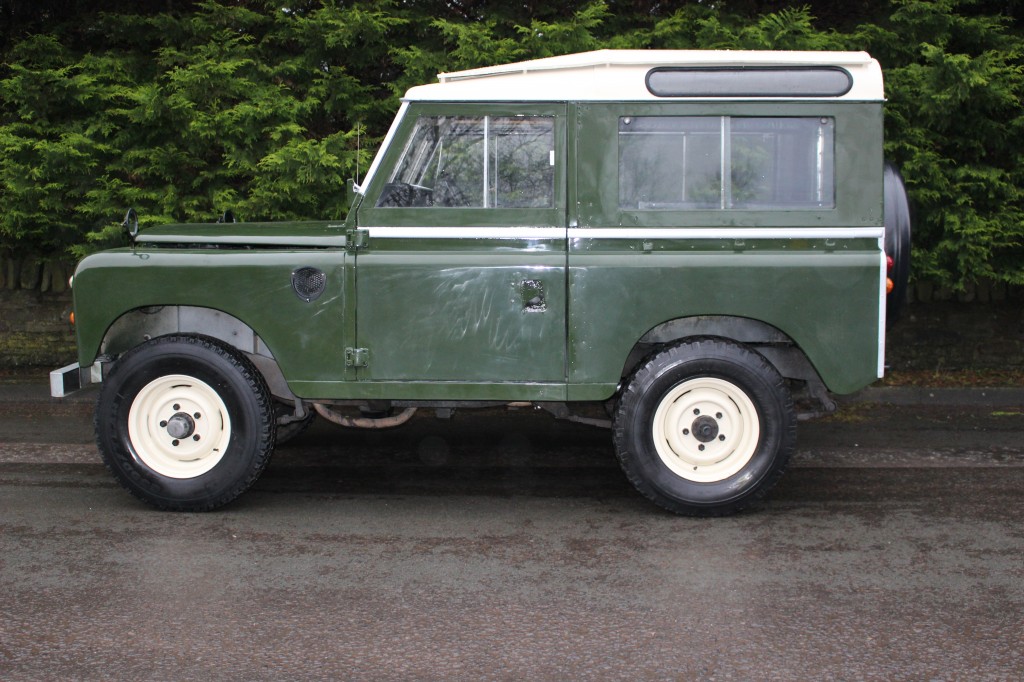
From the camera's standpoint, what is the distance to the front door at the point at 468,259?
5.47 m

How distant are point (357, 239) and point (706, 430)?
6.79 ft

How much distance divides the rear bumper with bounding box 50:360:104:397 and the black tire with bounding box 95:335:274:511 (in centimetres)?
20

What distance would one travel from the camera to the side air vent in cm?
552

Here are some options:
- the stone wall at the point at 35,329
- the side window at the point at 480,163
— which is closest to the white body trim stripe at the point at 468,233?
the side window at the point at 480,163

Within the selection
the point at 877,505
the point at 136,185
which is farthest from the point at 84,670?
the point at 136,185

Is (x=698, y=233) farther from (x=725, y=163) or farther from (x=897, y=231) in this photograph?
(x=897, y=231)

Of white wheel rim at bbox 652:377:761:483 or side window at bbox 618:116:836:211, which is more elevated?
side window at bbox 618:116:836:211

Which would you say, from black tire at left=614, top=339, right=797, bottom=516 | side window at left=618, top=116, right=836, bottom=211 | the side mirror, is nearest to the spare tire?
side window at left=618, top=116, right=836, bottom=211

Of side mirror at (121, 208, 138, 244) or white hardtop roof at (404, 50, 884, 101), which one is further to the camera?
side mirror at (121, 208, 138, 244)

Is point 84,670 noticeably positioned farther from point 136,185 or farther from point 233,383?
point 136,185

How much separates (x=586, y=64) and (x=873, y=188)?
161cm

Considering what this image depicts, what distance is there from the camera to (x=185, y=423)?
220 inches

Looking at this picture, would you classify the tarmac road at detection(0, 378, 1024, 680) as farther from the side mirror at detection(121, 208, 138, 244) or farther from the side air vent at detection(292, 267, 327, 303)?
the side mirror at detection(121, 208, 138, 244)

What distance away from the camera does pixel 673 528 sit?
5.34 metres
